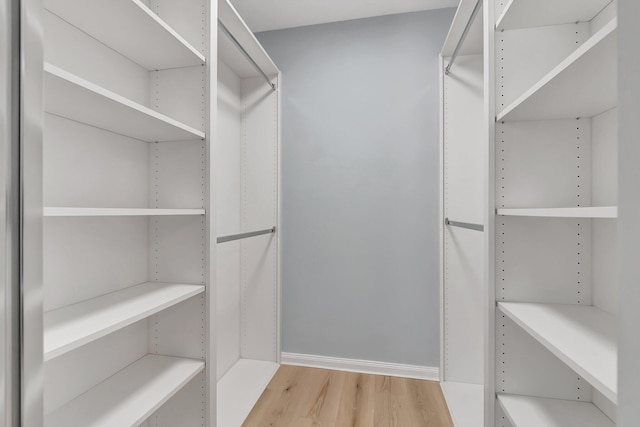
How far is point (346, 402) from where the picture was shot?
1.81m

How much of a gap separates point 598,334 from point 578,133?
673 millimetres

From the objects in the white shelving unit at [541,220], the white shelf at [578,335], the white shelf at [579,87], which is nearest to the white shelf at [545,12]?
the white shelving unit at [541,220]

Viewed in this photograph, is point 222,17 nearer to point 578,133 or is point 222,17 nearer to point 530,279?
point 578,133

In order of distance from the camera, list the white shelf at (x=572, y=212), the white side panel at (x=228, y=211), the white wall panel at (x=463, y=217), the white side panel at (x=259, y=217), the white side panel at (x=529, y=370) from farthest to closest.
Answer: the white side panel at (x=259, y=217)
the white side panel at (x=228, y=211)
the white wall panel at (x=463, y=217)
the white side panel at (x=529, y=370)
the white shelf at (x=572, y=212)

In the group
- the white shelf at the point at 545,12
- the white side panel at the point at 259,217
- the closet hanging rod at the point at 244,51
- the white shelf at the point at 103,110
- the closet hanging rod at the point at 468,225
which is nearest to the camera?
the white shelf at the point at 103,110

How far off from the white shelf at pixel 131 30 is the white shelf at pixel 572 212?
1.30 metres

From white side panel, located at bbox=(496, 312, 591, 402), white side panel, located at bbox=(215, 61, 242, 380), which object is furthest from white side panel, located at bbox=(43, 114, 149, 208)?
white side panel, located at bbox=(496, 312, 591, 402)

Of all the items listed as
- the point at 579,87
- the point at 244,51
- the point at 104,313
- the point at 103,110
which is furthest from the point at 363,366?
the point at 244,51

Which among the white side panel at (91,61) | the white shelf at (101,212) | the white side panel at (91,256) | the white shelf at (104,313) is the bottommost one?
the white shelf at (104,313)

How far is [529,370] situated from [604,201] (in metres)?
0.62

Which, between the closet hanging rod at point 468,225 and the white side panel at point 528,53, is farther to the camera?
the closet hanging rod at point 468,225

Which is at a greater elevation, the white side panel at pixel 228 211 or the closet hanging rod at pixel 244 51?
the closet hanging rod at pixel 244 51

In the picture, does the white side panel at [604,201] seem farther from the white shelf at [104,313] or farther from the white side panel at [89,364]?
→ the white side panel at [89,364]

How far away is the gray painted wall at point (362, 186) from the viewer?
208 centimetres
